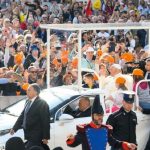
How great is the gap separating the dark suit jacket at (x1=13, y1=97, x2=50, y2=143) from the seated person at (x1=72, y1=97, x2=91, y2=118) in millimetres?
871

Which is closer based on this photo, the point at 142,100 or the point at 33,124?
the point at 33,124

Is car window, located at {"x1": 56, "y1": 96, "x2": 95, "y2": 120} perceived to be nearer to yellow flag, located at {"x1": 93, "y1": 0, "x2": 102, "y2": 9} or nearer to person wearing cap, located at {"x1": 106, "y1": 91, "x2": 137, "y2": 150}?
person wearing cap, located at {"x1": 106, "y1": 91, "x2": 137, "y2": 150}

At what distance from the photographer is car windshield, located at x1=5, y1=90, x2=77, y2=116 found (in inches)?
490


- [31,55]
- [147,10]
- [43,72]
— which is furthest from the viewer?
[147,10]

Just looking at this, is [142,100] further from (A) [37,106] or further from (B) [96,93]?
(A) [37,106]

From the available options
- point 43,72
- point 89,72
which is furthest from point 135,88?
point 43,72

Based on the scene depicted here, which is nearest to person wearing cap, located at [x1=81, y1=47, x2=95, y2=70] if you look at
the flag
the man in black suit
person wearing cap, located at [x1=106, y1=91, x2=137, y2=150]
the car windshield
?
the car windshield

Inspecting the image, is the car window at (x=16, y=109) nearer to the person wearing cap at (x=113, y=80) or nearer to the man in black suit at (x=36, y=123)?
the man in black suit at (x=36, y=123)

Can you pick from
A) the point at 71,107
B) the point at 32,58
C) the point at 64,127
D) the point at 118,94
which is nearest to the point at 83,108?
the point at 71,107

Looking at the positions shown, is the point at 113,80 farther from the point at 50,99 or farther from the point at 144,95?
the point at 50,99

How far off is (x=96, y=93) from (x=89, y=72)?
1.30 m

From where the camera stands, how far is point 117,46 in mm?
19438

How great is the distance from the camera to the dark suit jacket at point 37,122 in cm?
1130

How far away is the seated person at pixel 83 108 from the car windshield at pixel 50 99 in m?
0.35
